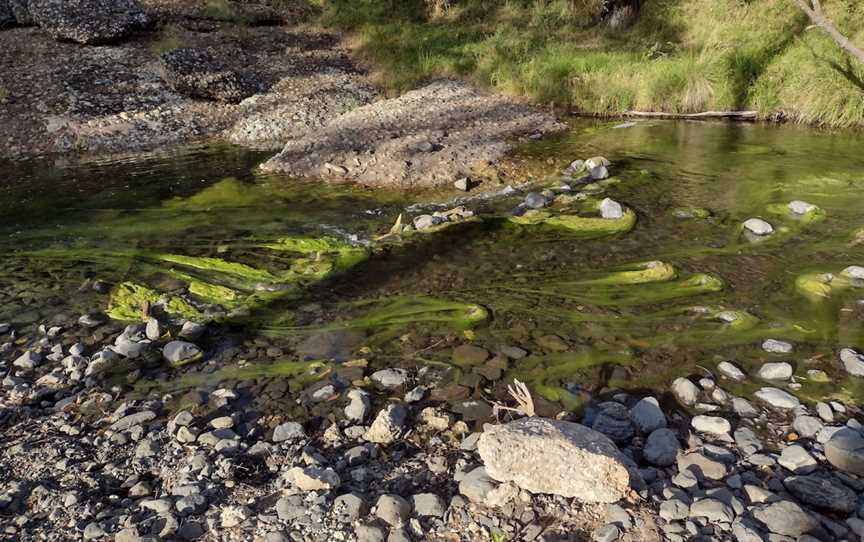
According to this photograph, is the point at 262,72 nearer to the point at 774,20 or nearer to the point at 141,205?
the point at 141,205

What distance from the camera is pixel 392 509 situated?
2812mm

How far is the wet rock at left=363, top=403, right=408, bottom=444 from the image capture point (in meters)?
3.45

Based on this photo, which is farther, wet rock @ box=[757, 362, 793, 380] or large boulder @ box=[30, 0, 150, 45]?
large boulder @ box=[30, 0, 150, 45]

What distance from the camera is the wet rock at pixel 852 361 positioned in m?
3.92

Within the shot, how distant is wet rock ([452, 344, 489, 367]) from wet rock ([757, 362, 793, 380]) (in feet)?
6.02

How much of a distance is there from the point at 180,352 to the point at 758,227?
5.74 m

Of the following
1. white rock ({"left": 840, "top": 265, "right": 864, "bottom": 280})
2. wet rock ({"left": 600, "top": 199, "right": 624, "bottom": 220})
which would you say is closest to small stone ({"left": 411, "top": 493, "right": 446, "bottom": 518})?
white rock ({"left": 840, "top": 265, "right": 864, "bottom": 280})

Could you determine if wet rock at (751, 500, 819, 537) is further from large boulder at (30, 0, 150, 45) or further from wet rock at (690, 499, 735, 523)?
large boulder at (30, 0, 150, 45)

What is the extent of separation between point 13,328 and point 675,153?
8.98 meters

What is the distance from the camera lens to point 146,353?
4527 mm

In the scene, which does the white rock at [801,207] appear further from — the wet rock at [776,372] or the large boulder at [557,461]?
the large boulder at [557,461]

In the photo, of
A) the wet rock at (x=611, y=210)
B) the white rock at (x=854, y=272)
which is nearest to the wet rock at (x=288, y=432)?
the wet rock at (x=611, y=210)

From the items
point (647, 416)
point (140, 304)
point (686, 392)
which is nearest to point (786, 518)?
point (647, 416)

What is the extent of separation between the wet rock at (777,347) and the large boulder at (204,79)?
1275 centimetres
